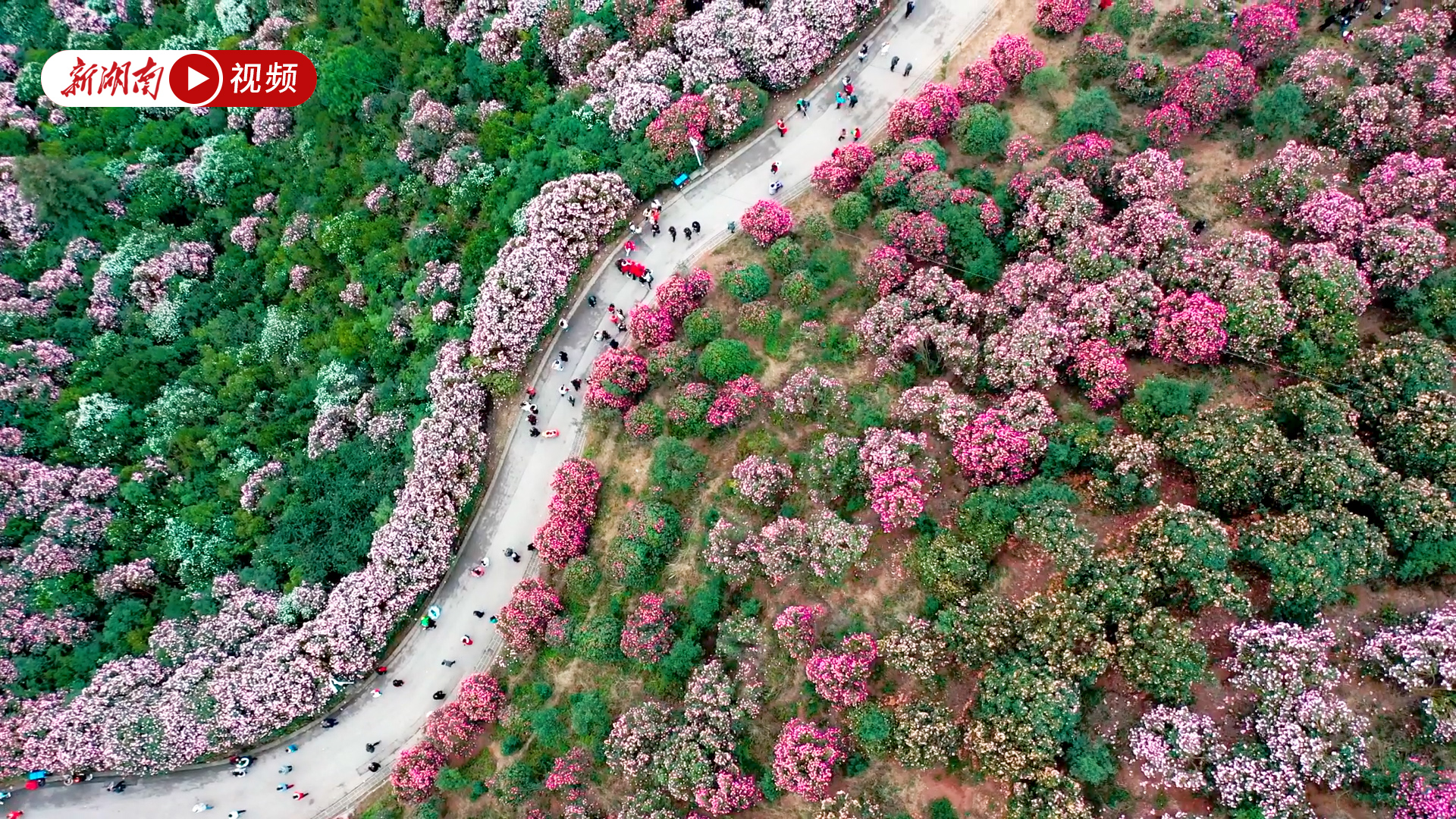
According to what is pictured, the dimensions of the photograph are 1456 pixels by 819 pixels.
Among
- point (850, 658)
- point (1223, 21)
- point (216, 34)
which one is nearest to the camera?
point (850, 658)

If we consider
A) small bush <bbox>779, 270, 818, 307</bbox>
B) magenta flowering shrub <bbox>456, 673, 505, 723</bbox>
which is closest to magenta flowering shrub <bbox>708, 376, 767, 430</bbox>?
small bush <bbox>779, 270, 818, 307</bbox>

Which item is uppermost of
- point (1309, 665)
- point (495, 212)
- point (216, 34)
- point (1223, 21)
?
point (216, 34)

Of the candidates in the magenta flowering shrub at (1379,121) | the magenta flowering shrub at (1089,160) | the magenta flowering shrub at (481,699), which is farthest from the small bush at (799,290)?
the magenta flowering shrub at (1379,121)

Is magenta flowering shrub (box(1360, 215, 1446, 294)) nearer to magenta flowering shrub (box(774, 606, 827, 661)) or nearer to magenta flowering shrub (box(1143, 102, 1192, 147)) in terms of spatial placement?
magenta flowering shrub (box(1143, 102, 1192, 147))

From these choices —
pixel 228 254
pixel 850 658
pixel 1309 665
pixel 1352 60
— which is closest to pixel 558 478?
pixel 850 658

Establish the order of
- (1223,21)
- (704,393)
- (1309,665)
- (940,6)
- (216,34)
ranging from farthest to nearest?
(216,34), (940,6), (1223,21), (704,393), (1309,665)

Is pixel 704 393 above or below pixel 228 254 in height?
below

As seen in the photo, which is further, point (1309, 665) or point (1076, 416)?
point (1076, 416)

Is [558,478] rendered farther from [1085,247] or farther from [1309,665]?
[1309,665]

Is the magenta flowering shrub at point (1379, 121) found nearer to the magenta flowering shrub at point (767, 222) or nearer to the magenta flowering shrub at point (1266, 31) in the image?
the magenta flowering shrub at point (1266, 31)
